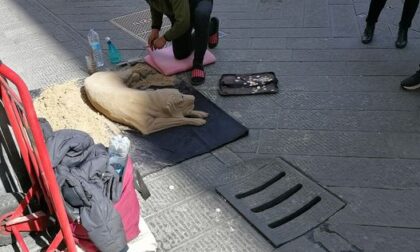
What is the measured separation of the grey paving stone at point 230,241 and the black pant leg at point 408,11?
2.88 metres

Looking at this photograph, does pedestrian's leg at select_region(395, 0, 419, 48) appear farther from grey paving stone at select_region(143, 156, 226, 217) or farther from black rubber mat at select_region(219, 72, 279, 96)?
grey paving stone at select_region(143, 156, 226, 217)

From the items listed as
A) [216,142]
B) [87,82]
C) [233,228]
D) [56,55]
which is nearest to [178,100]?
[216,142]

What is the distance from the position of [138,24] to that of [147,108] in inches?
85.2

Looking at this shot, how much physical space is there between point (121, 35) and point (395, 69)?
2911 mm

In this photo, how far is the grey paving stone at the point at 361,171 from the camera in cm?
297

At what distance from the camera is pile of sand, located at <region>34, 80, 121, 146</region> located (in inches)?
140

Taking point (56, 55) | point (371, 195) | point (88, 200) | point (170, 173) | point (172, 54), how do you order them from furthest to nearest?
point (56, 55) < point (172, 54) < point (170, 173) < point (371, 195) < point (88, 200)

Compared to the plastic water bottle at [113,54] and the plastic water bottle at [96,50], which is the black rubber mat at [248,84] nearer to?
the plastic water bottle at [113,54]

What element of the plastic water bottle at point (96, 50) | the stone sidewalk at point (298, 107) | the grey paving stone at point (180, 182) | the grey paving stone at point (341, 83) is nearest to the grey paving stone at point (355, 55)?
the stone sidewalk at point (298, 107)

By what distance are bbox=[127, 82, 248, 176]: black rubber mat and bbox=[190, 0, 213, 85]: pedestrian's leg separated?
0.59 m

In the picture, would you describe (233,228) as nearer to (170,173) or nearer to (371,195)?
(170,173)

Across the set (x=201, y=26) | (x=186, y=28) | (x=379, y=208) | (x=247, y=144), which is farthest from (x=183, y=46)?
(x=379, y=208)

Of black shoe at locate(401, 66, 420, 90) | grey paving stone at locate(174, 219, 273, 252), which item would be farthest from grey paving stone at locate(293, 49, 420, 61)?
grey paving stone at locate(174, 219, 273, 252)

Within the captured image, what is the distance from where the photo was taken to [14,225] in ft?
8.41
